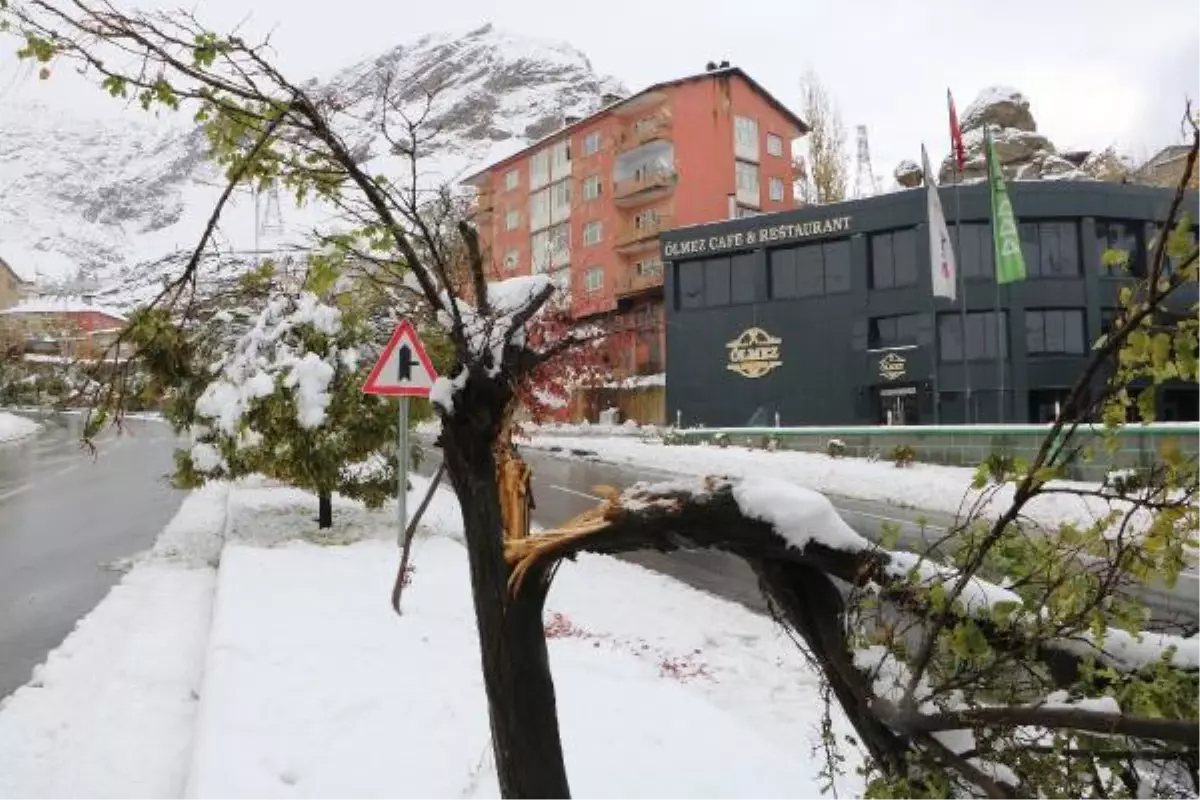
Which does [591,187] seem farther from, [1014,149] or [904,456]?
[904,456]

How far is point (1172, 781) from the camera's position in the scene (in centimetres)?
152

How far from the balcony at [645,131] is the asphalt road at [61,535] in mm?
31442

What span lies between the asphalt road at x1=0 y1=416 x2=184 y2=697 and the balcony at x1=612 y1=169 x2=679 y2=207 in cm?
2940

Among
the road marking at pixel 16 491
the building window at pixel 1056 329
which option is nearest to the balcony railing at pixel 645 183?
the building window at pixel 1056 329

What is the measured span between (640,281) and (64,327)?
3626 centimetres

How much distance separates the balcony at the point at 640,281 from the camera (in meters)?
46.7

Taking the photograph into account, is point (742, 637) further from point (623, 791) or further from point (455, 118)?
point (455, 118)

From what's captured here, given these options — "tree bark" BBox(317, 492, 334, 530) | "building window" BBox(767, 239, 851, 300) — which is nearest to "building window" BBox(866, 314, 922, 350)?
"building window" BBox(767, 239, 851, 300)

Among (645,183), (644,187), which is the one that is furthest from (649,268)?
(645,183)

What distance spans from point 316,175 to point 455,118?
3.44 feet

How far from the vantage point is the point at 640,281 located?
47875 millimetres

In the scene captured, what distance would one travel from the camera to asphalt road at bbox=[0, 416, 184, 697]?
7.57 metres

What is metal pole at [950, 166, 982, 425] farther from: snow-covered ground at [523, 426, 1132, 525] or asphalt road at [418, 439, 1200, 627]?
asphalt road at [418, 439, 1200, 627]

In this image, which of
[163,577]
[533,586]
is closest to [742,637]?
[533,586]
